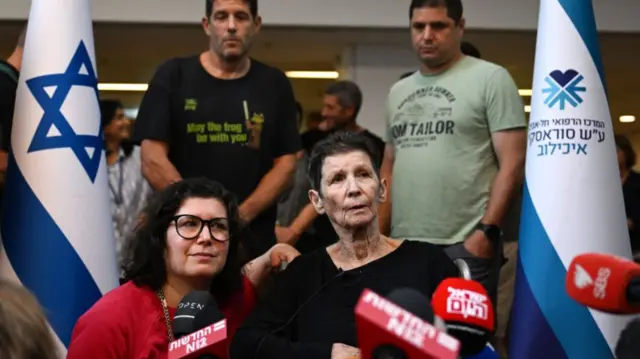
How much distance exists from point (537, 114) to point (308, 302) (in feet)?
3.90

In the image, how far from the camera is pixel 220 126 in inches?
151

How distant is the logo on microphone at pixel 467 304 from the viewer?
193 centimetres

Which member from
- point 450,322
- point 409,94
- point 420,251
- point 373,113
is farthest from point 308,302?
point 373,113

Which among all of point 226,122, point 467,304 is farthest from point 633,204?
point 467,304

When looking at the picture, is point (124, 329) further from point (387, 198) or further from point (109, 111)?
point (109, 111)

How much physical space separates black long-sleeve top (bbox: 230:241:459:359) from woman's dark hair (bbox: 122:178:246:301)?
0.56 feet

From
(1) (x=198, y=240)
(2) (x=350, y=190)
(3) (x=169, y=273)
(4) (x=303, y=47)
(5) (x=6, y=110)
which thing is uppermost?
(4) (x=303, y=47)

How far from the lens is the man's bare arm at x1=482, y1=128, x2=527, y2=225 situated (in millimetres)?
3738

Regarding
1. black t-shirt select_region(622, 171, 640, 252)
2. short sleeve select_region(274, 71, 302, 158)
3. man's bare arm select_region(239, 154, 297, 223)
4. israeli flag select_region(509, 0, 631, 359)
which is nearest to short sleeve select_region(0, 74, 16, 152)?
man's bare arm select_region(239, 154, 297, 223)

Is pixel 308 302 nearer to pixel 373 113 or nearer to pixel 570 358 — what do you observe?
pixel 570 358

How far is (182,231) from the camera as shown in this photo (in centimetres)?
296

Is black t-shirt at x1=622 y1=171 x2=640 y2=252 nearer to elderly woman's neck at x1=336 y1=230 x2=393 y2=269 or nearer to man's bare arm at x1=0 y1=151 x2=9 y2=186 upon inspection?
elderly woman's neck at x1=336 y1=230 x2=393 y2=269

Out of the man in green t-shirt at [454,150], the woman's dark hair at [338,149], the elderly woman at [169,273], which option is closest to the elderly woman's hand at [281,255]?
the elderly woman at [169,273]

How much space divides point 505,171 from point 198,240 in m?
1.36
